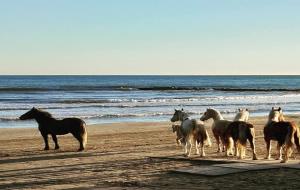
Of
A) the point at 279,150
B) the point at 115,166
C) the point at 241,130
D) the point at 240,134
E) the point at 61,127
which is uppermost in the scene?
the point at 241,130

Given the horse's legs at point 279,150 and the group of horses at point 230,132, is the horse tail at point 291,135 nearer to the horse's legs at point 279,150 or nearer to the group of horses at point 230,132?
the group of horses at point 230,132

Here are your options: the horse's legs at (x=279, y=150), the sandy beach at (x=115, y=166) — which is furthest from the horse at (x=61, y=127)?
the horse's legs at (x=279, y=150)

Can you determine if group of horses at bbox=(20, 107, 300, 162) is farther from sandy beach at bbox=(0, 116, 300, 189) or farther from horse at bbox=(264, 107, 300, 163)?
sandy beach at bbox=(0, 116, 300, 189)

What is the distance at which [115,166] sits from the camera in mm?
13758

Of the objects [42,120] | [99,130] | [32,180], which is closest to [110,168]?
[32,180]

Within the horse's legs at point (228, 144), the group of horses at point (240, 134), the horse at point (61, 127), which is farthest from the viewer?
the horse at point (61, 127)

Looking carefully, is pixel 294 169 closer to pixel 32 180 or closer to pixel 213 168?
pixel 213 168

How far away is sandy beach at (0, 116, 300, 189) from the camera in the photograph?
36.2 ft

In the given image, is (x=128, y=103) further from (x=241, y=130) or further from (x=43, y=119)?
(x=241, y=130)

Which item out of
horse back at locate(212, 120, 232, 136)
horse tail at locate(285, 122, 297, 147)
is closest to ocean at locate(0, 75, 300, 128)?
horse back at locate(212, 120, 232, 136)

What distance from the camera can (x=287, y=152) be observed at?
537 inches

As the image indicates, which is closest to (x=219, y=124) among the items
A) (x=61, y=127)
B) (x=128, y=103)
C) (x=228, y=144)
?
→ (x=228, y=144)

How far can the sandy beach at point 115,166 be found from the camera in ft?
36.2

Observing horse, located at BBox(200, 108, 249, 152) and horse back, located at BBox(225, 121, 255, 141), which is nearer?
horse back, located at BBox(225, 121, 255, 141)
